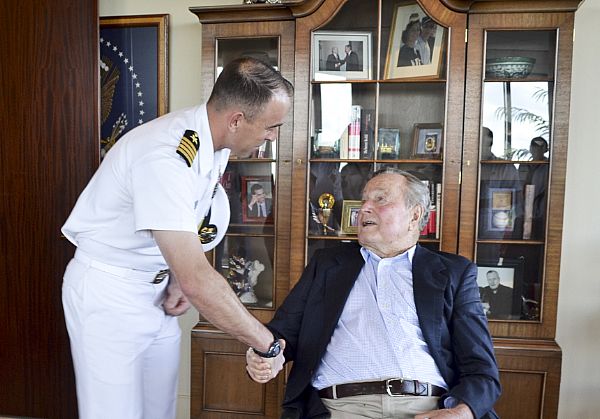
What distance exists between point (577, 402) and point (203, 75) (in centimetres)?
239

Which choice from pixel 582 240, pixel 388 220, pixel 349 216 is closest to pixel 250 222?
pixel 349 216

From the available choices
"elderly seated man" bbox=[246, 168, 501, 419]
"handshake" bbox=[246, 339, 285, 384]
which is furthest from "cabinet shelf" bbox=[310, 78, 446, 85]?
"handshake" bbox=[246, 339, 285, 384]

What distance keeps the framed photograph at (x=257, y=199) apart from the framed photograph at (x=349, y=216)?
34 centimetres

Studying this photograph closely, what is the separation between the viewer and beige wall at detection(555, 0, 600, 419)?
2.47 m

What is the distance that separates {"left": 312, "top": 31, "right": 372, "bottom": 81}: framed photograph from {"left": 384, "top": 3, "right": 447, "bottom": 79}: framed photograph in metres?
0.10

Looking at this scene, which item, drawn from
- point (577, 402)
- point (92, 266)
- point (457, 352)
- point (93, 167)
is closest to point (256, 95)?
point (92, 266)

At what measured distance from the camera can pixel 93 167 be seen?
2.60 m

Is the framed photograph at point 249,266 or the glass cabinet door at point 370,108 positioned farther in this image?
the framed photograph at point 249,266

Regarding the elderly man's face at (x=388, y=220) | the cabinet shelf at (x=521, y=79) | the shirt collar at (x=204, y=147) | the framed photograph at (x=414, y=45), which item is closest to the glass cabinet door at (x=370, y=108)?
the framed photograph at (x=414, y=45)

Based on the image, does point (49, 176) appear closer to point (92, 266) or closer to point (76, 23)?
point (76, 23)

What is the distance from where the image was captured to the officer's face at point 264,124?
1.41 m

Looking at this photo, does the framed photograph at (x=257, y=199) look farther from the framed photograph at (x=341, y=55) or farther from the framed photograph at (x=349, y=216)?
the framed photograph at (x=341, y=55)

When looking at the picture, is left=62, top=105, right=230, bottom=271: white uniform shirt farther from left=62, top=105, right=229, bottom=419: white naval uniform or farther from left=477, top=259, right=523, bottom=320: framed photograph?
left=477, top=259, right=523, bottom=320: framed photograph

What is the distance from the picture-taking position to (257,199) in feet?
8.33
